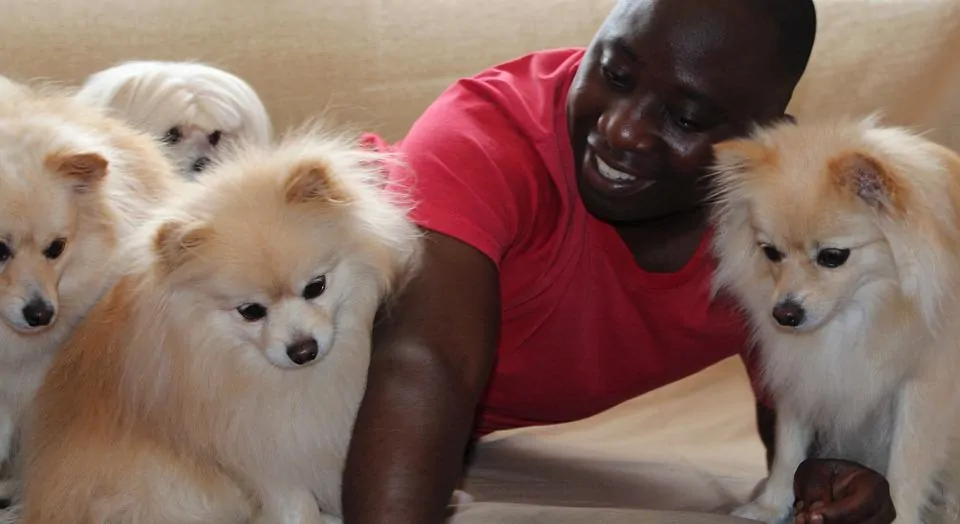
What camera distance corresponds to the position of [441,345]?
1.68 m

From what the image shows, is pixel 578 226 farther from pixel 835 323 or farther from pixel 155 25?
pixel 155 25

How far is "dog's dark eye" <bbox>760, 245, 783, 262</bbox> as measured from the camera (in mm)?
1850

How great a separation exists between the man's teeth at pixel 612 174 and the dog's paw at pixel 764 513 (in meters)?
0.58

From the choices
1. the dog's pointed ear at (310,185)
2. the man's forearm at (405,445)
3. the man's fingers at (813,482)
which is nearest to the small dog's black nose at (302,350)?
the man's forearm at (405,445)

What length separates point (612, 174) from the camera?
6.27ft

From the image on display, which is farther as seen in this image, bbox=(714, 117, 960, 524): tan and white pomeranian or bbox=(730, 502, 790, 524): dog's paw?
bbox=(730, 502, 790, 524): dog's paw

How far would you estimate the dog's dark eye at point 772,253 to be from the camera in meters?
1.85

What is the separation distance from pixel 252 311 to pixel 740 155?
2.56 ft

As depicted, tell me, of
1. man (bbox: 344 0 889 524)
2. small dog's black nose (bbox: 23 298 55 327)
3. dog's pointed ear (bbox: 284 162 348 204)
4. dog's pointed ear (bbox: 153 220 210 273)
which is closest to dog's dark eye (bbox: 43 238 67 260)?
small dog's black nose (bbox: 23 298 55 327)

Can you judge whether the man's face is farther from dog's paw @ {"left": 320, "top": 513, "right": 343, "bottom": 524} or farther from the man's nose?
dog's paw @ {"left": 320, "top": 513, "right": 343, "bottom": 524}

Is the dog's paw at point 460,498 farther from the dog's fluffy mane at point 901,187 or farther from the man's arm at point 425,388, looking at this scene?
the dog's fluffy mane at point 901,187

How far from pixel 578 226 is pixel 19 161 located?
3.05ft

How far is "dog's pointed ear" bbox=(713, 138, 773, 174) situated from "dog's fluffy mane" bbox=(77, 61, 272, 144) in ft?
3.75

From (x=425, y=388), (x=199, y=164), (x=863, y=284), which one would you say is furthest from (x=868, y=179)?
(x=199, y=164)
